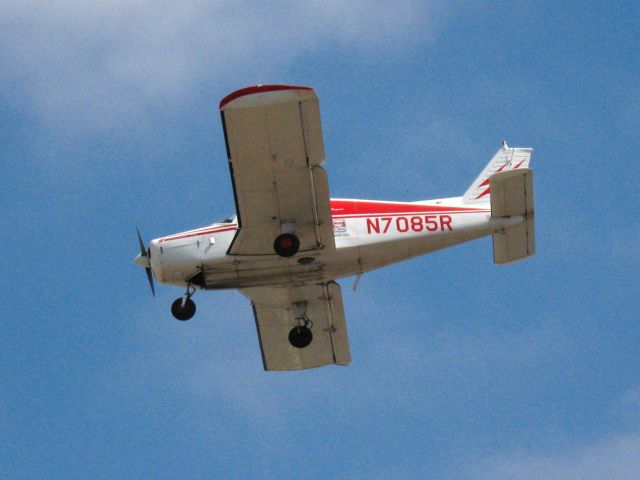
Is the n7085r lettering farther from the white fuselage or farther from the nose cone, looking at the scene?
the nose cone

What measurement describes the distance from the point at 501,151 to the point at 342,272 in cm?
438

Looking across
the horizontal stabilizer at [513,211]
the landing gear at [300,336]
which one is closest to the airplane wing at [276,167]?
the landing gear at [300,336]

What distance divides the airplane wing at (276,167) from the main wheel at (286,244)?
123mm

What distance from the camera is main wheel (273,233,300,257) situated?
20.6 meters

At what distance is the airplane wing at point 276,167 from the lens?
18516mm

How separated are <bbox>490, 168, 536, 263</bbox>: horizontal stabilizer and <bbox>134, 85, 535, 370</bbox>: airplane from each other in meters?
0.02

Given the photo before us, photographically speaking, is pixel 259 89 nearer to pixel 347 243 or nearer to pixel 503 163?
pixel 347 243

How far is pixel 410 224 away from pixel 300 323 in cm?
359

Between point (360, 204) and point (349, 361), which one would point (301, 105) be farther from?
point (349, 361)

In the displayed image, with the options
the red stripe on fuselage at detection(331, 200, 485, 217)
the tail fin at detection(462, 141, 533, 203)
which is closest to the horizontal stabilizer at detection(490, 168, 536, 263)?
the red stripe on fuselage at detection(331, 200, 485, 217)

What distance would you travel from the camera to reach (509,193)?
70.1 ft

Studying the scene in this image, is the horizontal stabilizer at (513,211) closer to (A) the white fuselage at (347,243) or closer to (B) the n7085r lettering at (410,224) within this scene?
(A) the white fuselage at (347,243)

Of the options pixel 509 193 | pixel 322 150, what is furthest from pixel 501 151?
pixel 322 150

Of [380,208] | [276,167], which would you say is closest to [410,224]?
[380,208]
